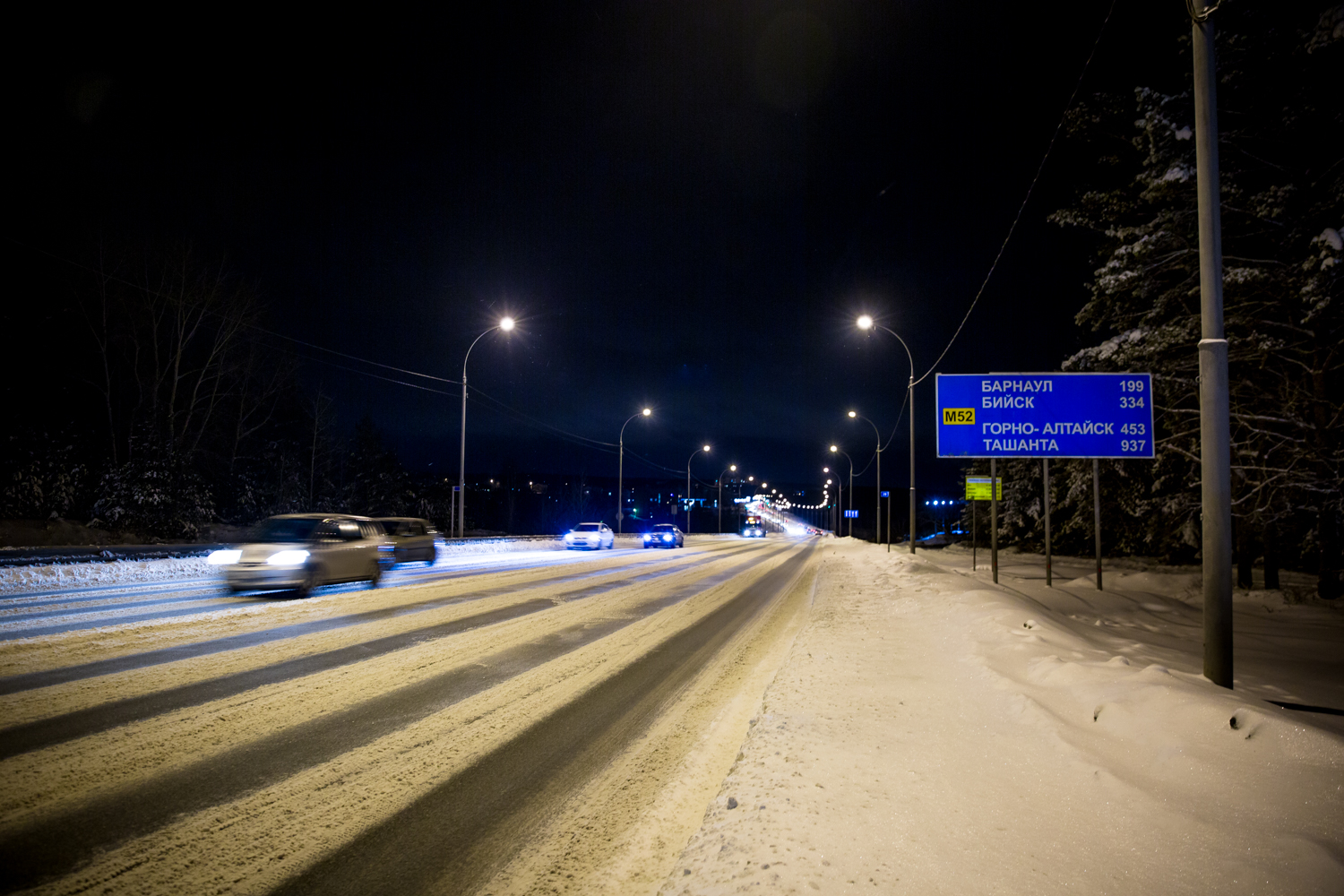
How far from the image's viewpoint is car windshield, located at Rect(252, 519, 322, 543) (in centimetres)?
1328

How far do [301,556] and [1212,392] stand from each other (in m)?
14.5

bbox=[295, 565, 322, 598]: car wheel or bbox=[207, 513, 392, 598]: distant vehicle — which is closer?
bbox=[207, 513, 392, 598]: distant vehicle

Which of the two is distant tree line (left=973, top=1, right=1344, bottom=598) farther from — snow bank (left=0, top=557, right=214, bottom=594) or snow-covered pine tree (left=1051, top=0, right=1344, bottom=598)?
snow bank (left=0, top=557, right=214, bottom=594)

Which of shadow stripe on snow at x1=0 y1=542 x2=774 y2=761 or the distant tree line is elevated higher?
the distant tree line

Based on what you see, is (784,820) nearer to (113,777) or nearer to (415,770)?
(415,770)

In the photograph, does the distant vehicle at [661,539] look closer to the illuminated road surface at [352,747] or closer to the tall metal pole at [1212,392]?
the illuminated road surface at [352,747]

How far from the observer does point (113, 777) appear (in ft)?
14.0

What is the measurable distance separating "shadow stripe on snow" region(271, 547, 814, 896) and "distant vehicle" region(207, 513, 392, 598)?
8940mm

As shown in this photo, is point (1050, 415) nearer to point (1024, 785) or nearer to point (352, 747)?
point (1024, 785)

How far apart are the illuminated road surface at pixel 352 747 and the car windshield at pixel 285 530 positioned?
9.40ft

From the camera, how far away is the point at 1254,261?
14.0m

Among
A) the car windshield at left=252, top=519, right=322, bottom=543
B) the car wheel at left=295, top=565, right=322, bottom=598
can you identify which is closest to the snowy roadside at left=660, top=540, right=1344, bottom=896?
the car wheel at left=295, top=565, right=322, bottom=598

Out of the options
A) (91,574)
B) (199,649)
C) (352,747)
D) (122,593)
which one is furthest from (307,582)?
(352,747)

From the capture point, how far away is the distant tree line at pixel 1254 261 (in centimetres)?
1340
